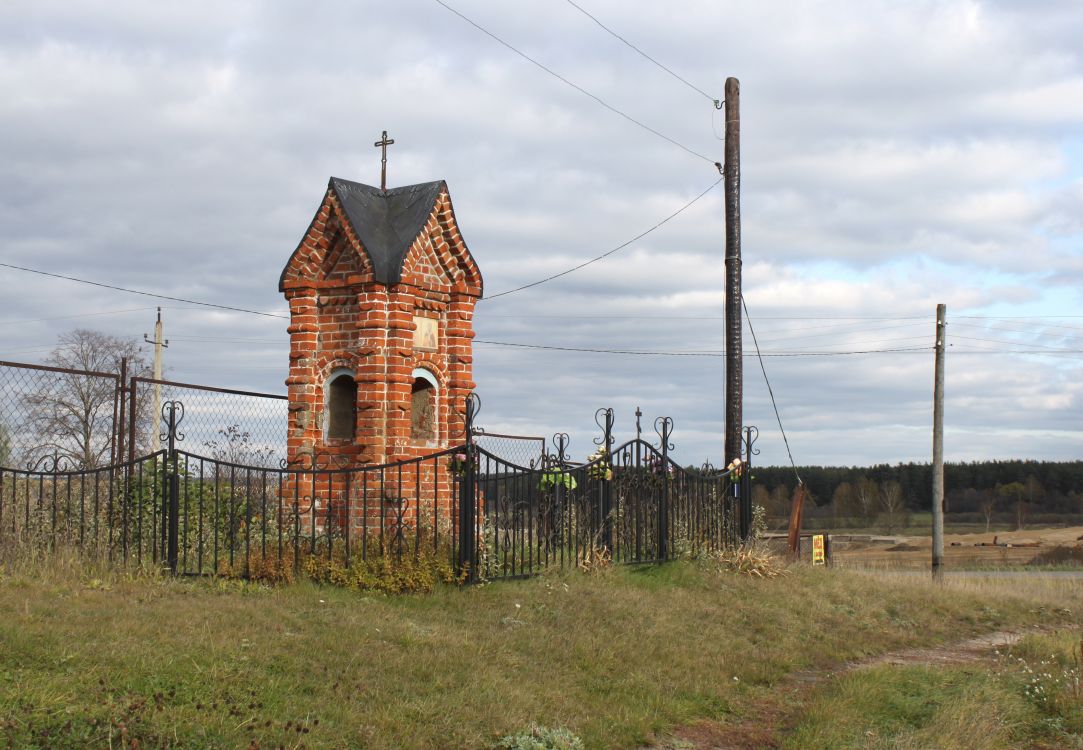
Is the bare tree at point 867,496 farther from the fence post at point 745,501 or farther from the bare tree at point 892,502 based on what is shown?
the fence post at point 745,501

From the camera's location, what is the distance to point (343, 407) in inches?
520

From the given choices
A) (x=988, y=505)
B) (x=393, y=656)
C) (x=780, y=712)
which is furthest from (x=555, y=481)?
(x=988, y=505)

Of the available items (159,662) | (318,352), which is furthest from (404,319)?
(159,662)

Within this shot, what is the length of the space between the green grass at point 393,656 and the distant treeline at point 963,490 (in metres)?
64.5

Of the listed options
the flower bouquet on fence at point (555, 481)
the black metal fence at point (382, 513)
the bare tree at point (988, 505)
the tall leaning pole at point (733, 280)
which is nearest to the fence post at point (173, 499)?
the black metal fence at point (382, 513)

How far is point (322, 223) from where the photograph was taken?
12781 mm

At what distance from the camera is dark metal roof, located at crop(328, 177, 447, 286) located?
12180 mm

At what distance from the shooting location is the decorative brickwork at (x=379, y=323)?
12.1m

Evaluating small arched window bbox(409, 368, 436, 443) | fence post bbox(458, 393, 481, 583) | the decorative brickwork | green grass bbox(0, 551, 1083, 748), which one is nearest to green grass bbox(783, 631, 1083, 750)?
green grass bbox(0, 551, 1083, 748)

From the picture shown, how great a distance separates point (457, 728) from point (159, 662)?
1.96 m

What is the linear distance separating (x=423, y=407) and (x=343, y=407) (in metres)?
1.01

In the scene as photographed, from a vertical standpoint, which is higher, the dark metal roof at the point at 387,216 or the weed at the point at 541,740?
the dark metal roof at the point at 387,216

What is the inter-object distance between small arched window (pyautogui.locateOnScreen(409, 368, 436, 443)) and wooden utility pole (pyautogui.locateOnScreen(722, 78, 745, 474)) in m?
5.17

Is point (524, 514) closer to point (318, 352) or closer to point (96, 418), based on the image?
point (318, 352)
